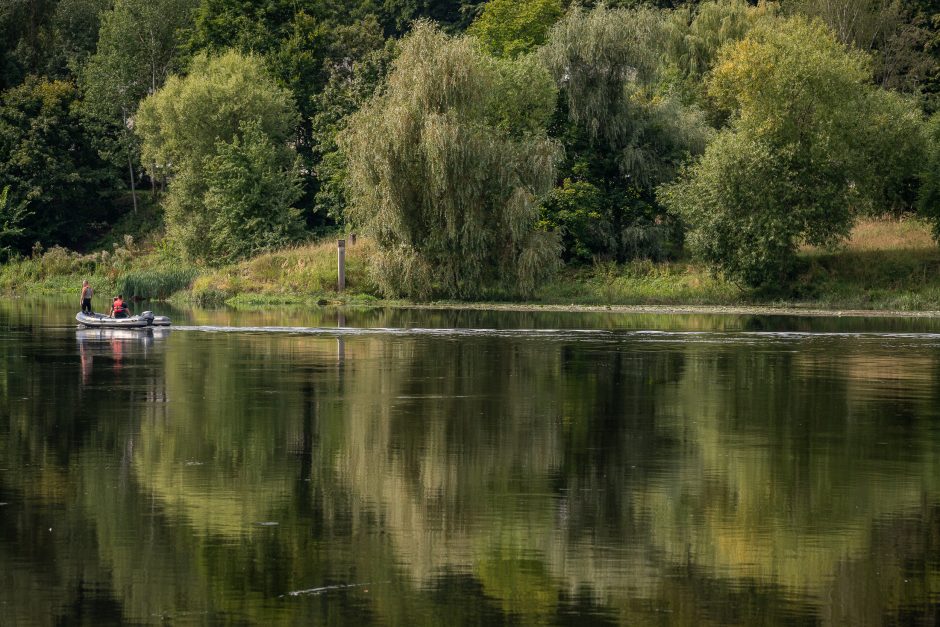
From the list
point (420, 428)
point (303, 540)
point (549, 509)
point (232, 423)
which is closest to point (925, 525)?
point (549, 509)

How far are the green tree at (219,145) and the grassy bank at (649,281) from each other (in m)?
3.87

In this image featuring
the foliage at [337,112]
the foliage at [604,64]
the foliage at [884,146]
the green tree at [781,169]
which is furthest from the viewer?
the foliage at [337,112]

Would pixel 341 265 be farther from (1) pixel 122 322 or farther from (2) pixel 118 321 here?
(1) pixel 122 322

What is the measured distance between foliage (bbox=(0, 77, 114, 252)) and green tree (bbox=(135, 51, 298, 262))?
6.87 m

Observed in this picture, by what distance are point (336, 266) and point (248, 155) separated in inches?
540

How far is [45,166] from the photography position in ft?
312

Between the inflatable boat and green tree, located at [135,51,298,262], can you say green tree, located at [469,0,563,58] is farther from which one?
the inflatable boat

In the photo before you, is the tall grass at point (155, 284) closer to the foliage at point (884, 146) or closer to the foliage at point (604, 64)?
the foliage at point (604, 64)

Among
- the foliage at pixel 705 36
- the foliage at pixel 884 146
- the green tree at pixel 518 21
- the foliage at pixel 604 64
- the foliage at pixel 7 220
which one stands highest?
the green tree at pixel 518 21

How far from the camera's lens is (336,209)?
8412 cm

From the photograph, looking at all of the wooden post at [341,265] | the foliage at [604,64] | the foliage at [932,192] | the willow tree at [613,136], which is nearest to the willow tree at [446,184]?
the wooden post at [341,265]

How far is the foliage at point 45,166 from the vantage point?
93.6 metres

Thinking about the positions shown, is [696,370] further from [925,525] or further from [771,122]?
[771,122]

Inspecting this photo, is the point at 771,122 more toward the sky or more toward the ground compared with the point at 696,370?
more toward the sky
